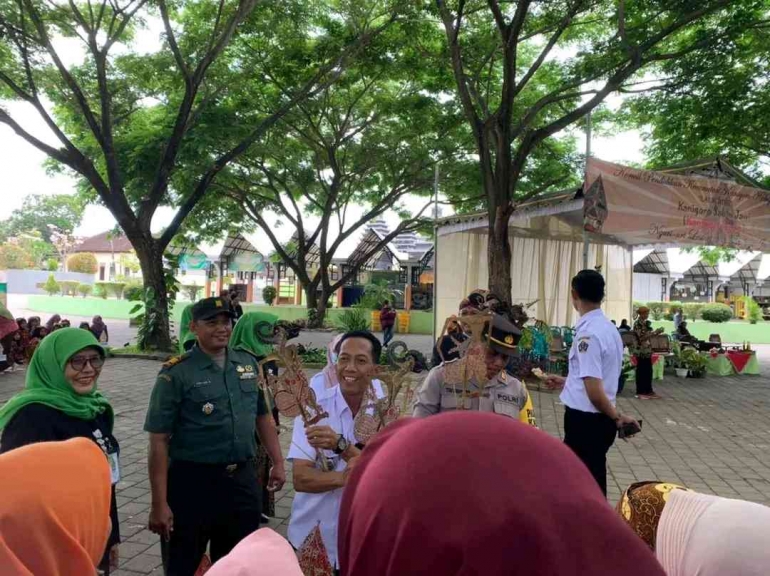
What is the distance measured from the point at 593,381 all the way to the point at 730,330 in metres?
21.4

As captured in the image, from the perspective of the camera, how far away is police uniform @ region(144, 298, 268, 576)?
2.36 m

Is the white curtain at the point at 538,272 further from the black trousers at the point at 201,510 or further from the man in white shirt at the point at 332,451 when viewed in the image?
the man in white shirt at the point at 332,451

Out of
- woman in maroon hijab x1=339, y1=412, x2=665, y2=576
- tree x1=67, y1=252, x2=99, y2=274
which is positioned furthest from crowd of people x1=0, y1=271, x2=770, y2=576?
tree x1=67, y1=252, x2=99, y2=274

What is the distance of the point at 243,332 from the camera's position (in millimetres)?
4137

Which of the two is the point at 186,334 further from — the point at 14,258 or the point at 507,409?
the point at 14,258

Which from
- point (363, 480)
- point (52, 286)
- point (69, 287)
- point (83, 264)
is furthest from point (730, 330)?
point (83, 264)

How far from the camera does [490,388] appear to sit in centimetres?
253

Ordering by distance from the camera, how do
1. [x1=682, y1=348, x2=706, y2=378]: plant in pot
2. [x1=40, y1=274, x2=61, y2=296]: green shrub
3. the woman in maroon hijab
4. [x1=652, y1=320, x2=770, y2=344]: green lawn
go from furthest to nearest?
[x1=40, y1=274, x2=61, y2=296]: green shrub
[x1=652, y1=320, x2=770, y2=344]: green lawn
[x1=682, y1=348, x2=706, y2=378]: plant in pot
the woman in maroon hijab

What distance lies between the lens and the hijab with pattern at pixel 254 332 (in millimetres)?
4113

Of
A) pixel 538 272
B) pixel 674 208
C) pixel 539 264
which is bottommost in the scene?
pixel 538 272

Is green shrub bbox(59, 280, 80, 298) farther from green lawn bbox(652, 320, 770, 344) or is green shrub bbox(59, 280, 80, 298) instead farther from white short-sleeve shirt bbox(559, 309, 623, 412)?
white short-sleeve shirt bbox(559, 309, 623, 412)

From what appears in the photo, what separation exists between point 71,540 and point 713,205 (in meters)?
9.82

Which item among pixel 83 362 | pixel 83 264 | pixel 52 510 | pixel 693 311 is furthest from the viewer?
pixel 83 264

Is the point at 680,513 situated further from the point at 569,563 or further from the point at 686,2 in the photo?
the point at 686,2
